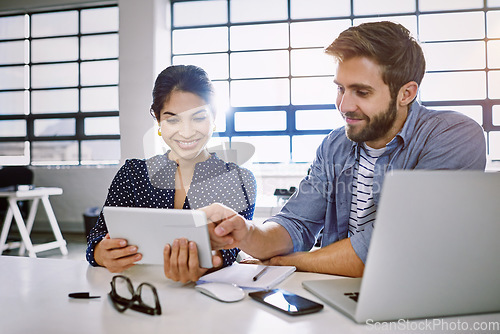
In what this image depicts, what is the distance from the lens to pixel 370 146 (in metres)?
1.37

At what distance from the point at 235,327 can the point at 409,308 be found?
0.94ft

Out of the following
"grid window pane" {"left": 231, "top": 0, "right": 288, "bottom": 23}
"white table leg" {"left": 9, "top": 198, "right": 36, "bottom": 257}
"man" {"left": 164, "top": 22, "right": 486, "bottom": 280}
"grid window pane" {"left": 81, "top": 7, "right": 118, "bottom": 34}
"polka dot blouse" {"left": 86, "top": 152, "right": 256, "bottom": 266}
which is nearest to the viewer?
"man" {"left": 164, "top": 22, "right": 486, "bottom": 280}

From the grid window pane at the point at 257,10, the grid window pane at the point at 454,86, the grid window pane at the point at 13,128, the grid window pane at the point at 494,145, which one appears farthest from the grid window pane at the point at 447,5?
the grid window pane at the point at 13,128

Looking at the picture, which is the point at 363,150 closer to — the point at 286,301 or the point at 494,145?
the point at 286,301

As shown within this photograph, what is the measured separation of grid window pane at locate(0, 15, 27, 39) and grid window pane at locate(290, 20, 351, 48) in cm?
377

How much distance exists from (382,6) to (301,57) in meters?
1.08

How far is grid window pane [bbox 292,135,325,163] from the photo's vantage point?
4.69 metres

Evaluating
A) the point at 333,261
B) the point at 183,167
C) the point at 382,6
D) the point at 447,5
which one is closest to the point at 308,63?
the point at 382,6

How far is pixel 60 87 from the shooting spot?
532 cm

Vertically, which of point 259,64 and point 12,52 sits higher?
point 12,52

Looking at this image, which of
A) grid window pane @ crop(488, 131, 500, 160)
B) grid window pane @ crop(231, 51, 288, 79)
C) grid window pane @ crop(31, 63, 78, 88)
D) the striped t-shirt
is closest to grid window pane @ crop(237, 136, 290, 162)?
grid window pane @ crop(231, 51, 288, 79)

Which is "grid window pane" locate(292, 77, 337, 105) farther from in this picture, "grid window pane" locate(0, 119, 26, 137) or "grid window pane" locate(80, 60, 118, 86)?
"grid window pane" locate(0, 119, 26, 137)

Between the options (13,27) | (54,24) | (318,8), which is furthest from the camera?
(13,27)

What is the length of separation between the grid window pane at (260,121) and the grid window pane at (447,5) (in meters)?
1.98
